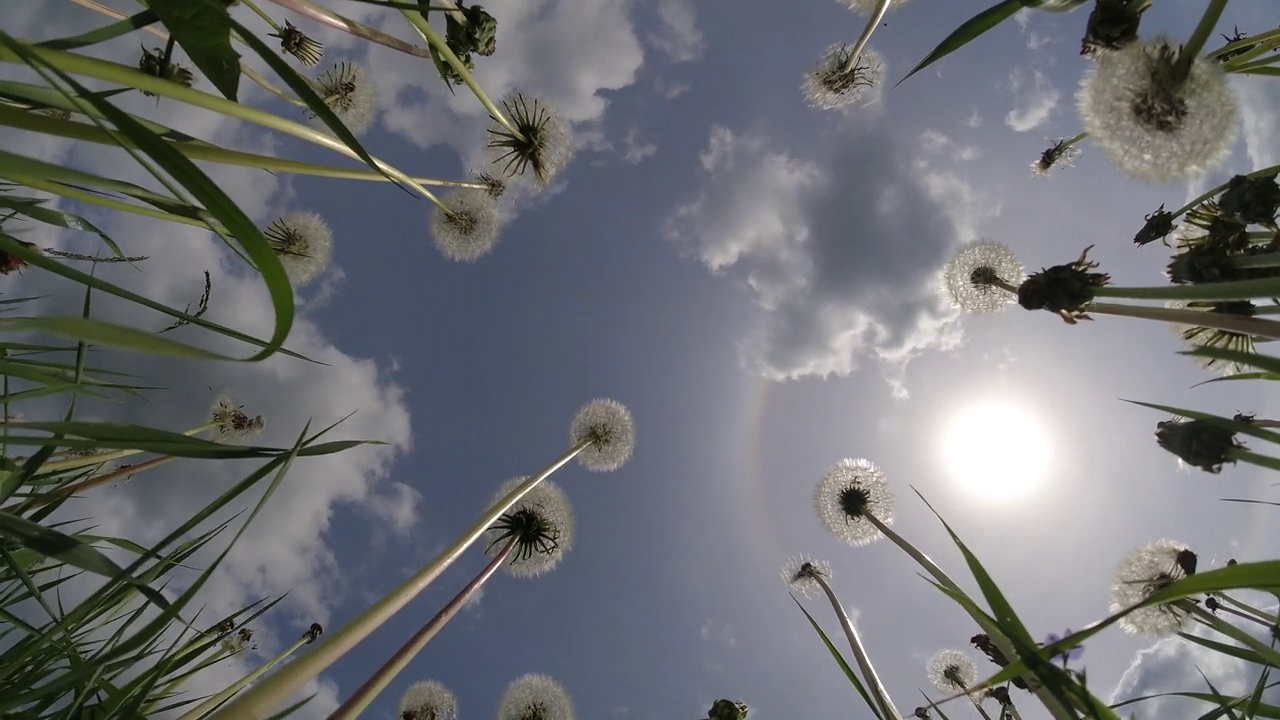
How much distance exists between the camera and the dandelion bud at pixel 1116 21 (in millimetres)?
2752

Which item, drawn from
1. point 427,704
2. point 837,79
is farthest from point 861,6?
point 427,704

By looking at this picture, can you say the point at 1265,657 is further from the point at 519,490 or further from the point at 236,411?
the point at 236,411

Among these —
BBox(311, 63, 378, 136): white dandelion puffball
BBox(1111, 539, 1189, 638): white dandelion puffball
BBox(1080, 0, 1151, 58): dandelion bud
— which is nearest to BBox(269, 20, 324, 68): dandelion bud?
BBox(311, 63, 378, 136): white dandelion puffball

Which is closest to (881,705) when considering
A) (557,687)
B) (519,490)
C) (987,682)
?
(987,682)

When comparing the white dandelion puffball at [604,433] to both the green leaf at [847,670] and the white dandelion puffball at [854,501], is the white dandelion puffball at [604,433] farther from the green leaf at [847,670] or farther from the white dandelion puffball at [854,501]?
the green leaf at [847,670]

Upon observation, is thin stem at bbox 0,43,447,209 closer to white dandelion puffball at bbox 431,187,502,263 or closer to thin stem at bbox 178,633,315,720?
thin stem at bbox 178,633,315,720

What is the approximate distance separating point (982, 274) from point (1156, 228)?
2899mm

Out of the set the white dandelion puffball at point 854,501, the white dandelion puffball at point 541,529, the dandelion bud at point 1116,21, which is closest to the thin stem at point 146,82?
the dandelion bud at point 1116,21

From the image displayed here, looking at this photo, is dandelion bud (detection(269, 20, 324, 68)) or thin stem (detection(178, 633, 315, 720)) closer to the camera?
thin stem (detection(178, 633, 315, 720))

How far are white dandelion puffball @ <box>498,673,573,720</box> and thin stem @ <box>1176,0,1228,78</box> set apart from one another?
873 cm

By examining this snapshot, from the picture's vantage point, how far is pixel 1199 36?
2.50 metres

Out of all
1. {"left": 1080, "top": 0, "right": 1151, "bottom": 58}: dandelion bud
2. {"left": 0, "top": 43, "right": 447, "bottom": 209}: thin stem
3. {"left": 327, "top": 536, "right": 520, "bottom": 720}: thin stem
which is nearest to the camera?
{"left": 0, "top": 43, "right": 447, "bottom": 209}: thin stem

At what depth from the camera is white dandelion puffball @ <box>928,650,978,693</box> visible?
28.1ft

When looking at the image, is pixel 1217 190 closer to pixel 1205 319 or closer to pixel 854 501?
pixel 1205 319
